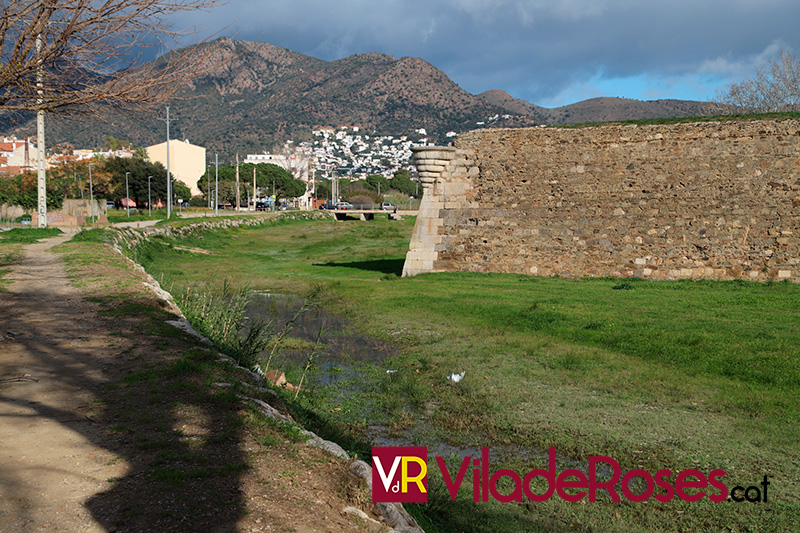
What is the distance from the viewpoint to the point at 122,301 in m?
9.45

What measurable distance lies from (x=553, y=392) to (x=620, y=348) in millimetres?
2255

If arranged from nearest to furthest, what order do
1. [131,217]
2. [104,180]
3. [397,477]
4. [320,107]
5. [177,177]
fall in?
1. [397,477]
2. [131,217]
3. [104,180]
4. [177,177]
5. [320,107]

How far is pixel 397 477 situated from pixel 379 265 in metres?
17.7

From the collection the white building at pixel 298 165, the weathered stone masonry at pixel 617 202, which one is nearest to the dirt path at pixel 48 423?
the weathered stone masonry at pixel 617 202

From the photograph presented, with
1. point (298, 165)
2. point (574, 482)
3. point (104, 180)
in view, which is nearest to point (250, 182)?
point (298, 165)

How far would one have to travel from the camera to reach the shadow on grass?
20.3 m

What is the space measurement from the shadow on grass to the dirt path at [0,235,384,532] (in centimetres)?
1370

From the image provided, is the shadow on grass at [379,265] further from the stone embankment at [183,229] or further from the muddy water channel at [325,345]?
the stone embankment at [183,229]

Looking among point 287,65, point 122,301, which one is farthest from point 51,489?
point 287,65

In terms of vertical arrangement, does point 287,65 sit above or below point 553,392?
above

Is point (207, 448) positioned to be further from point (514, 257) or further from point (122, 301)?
point (514, 257)

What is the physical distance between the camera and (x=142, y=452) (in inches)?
155

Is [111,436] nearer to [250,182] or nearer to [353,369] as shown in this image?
[353,369]

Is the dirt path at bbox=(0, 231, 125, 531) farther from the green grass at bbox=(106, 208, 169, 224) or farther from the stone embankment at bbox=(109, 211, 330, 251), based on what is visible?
the green grass at bbox=(106, 208, 169, 224)
